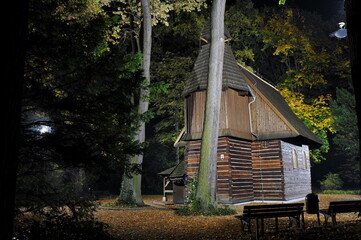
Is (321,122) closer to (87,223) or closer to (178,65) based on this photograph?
(178,65)

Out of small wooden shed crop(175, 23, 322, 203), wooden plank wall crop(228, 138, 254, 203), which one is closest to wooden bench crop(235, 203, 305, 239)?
small wooden shed crop(175, 23, 322, 203)

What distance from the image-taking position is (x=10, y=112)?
10.7 feet

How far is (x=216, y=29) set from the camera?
1513 cm

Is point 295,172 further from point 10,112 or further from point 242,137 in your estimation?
point 10,112

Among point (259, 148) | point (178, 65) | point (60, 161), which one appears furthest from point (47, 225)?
point (178, 65)

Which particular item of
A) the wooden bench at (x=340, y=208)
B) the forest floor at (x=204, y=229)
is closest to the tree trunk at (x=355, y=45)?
the forest floor at (x=204, y=229)

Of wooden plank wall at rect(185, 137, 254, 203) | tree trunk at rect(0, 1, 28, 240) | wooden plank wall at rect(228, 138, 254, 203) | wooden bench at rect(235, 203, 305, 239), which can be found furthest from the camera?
wooden plank wall at rect(228, 138, 254, 203)

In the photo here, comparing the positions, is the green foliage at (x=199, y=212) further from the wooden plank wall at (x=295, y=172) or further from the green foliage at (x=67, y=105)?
the wooden plank wall at (x=295, y=172)

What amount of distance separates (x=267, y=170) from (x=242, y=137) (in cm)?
324

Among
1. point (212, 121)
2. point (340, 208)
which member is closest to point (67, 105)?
point (340, 208)

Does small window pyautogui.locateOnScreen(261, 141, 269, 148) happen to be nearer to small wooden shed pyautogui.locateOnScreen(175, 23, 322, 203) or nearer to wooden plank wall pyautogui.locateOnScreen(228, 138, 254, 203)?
small wooden shed pyautogui.locateOnScreen(175, 23, 322, 203)

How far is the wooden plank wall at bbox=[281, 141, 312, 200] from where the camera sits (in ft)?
70.0

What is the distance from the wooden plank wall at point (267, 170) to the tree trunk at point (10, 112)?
19461mm

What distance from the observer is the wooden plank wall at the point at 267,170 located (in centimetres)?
2061
